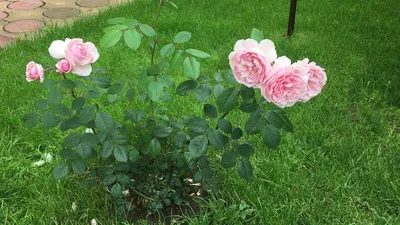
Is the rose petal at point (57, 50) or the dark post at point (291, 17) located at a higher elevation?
the rose petal at point (57, 50)

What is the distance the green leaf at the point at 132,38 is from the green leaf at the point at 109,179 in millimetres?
539

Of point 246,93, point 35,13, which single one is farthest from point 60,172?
point 35,13

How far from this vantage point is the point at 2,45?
131 inches

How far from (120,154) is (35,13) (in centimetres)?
280

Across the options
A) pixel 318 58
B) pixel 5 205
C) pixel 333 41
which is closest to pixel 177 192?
pixel 5 205

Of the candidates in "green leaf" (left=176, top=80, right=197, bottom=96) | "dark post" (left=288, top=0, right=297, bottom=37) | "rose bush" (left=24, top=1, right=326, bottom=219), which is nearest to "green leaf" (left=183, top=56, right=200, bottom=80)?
"rose bush" (left=24, top=1, right=326, bottom=219)

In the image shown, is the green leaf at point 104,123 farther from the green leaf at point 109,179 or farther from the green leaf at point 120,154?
the green leaf at point 109,179

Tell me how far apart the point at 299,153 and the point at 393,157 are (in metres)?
0.42

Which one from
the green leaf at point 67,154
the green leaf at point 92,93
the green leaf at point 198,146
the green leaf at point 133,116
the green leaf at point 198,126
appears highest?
the green leaf at point 92,93

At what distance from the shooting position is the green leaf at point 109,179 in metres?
1.69

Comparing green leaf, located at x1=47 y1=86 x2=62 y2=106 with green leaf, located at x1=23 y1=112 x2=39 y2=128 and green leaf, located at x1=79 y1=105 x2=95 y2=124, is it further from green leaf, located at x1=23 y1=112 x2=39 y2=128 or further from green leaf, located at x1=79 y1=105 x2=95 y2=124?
green leaf, located at x1=23 y1=112 x2=39 y2=128

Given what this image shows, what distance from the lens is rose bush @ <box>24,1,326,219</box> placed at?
1287 millimetres

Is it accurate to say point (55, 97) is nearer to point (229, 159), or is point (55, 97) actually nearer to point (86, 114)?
point (86, 114)

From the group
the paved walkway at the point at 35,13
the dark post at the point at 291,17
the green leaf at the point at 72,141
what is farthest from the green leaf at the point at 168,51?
the paved walkway at the point at 35,13
